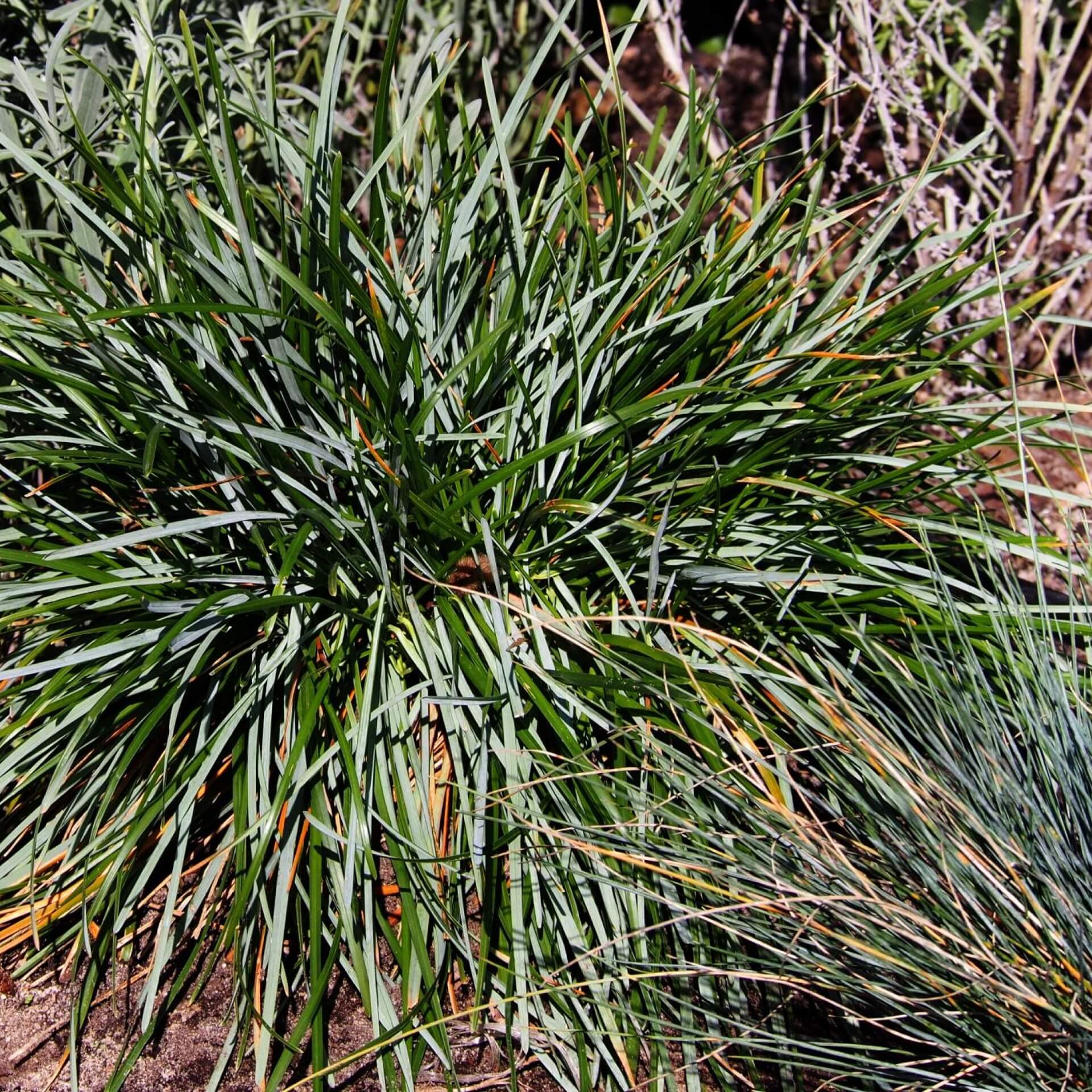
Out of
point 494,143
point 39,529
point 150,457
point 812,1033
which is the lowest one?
point 812,1033

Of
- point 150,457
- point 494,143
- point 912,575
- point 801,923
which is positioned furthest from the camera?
point 912,575

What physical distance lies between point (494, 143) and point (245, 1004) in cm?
157

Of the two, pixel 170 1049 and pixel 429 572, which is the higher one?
pixel 429 572

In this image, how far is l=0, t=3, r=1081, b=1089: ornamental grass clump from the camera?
1.79 metres

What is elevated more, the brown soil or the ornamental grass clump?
Answer: the ornamental grass clump

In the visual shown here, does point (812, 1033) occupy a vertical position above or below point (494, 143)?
below

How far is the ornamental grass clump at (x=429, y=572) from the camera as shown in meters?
1.79

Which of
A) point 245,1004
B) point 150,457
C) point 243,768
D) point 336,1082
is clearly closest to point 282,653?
point 243,768

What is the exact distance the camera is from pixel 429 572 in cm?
205

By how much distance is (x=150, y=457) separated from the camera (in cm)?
173

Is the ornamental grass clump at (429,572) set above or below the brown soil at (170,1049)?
above

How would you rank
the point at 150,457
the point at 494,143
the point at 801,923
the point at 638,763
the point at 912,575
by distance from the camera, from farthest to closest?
the point at 912,575
the point at 494,143
the point at 638,763
the point at 150,457
the point at 801,923

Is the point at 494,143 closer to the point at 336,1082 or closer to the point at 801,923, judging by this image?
the point at 801,923

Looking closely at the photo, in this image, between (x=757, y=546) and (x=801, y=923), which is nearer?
(x=801, y=923)
